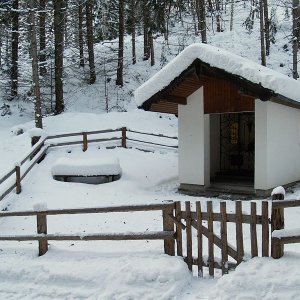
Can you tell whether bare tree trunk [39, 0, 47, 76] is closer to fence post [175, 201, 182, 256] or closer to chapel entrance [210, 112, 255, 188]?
chapel entrance [210, 112, 255, 188]

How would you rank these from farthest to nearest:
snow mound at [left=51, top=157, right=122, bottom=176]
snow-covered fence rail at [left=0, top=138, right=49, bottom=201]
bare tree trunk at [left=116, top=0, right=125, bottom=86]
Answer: bare tree trunk at [left=116, top=0, right=125, bottom=86]
snow mound at [left=51, top=157, right=122, bottom=176]
snow-covered fence rail at [left=0, top=138, right=49, bottom=201]

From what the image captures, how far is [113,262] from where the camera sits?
6051 mm

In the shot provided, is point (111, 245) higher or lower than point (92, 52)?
lower

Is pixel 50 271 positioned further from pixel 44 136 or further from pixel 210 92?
pixel 44 136

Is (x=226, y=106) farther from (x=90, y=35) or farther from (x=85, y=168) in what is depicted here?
(x=90, y=35)

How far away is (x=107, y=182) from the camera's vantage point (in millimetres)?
13383

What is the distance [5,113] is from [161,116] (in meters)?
9.15

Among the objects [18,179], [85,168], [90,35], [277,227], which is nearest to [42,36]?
[90,35]

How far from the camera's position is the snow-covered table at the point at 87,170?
1320 centimetres

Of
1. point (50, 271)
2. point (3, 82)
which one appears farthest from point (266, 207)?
point (3, 82)

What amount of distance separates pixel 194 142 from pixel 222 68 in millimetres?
2803

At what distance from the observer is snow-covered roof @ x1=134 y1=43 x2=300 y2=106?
9.83 metres

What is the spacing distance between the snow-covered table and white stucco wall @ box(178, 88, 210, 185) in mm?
2380

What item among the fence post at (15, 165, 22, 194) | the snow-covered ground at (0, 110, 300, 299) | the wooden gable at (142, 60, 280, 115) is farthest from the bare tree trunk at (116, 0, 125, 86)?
the fence post at (15, 165, 22, 194)
